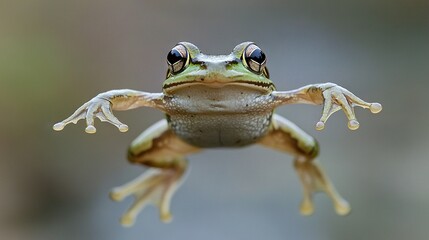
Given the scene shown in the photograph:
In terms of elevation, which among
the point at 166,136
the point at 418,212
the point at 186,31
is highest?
the point at 186,31

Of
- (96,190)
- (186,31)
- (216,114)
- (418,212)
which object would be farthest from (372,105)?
(186,31)

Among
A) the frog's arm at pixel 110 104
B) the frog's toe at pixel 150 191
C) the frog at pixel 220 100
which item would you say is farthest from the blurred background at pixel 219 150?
the frog's arm at pixel 110 104

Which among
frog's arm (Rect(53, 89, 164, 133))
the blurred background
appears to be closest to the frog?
frog's arm (Rect(53, 89, 164, 133))

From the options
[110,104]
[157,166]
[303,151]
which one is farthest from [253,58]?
[157,166]

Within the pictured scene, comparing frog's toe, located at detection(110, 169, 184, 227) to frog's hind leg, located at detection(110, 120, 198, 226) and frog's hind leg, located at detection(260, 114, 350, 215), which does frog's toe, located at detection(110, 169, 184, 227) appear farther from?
frog's hind leg, located at detection(260, 114, 350, 215)

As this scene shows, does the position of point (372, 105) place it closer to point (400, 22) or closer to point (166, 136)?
point (166, 136)

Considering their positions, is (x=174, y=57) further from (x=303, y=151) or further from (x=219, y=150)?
(x=219, y=150)
